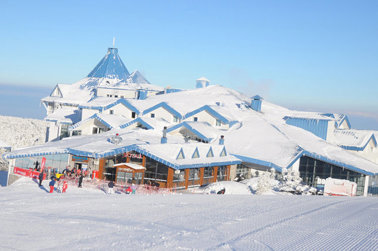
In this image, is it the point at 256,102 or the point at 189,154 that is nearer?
the point at 189,154

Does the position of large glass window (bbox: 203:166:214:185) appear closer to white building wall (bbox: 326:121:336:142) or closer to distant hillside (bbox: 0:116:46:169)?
white building wall (bbox: 326:121:336:142)

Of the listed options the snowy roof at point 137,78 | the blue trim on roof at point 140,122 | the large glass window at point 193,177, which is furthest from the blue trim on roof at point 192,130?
the snowy roof at point 137,78

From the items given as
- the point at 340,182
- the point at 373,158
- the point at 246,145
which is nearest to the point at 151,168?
the point at 246,145

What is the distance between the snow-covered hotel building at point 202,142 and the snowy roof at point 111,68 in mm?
7741

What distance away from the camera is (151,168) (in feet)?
78.3

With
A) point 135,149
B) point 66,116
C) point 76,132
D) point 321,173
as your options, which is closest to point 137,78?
point 66,116

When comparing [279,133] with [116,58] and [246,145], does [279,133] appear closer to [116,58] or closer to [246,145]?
[246,145]

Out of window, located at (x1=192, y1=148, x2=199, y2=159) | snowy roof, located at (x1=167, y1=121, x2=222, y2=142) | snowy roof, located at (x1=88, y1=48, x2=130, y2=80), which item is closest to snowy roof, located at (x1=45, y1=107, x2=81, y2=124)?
snowy roof, located at (x1=88, y1=48, x2=130, y2=80)

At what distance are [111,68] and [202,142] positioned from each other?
93.2 ft

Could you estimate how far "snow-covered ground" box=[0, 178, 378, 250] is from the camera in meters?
10.6

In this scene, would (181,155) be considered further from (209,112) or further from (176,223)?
(176,223)

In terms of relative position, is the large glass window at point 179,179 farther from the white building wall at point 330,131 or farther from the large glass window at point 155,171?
the white building wall at point 330,131

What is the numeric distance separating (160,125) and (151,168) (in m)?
10.0

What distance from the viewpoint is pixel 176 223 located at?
1291 cm
